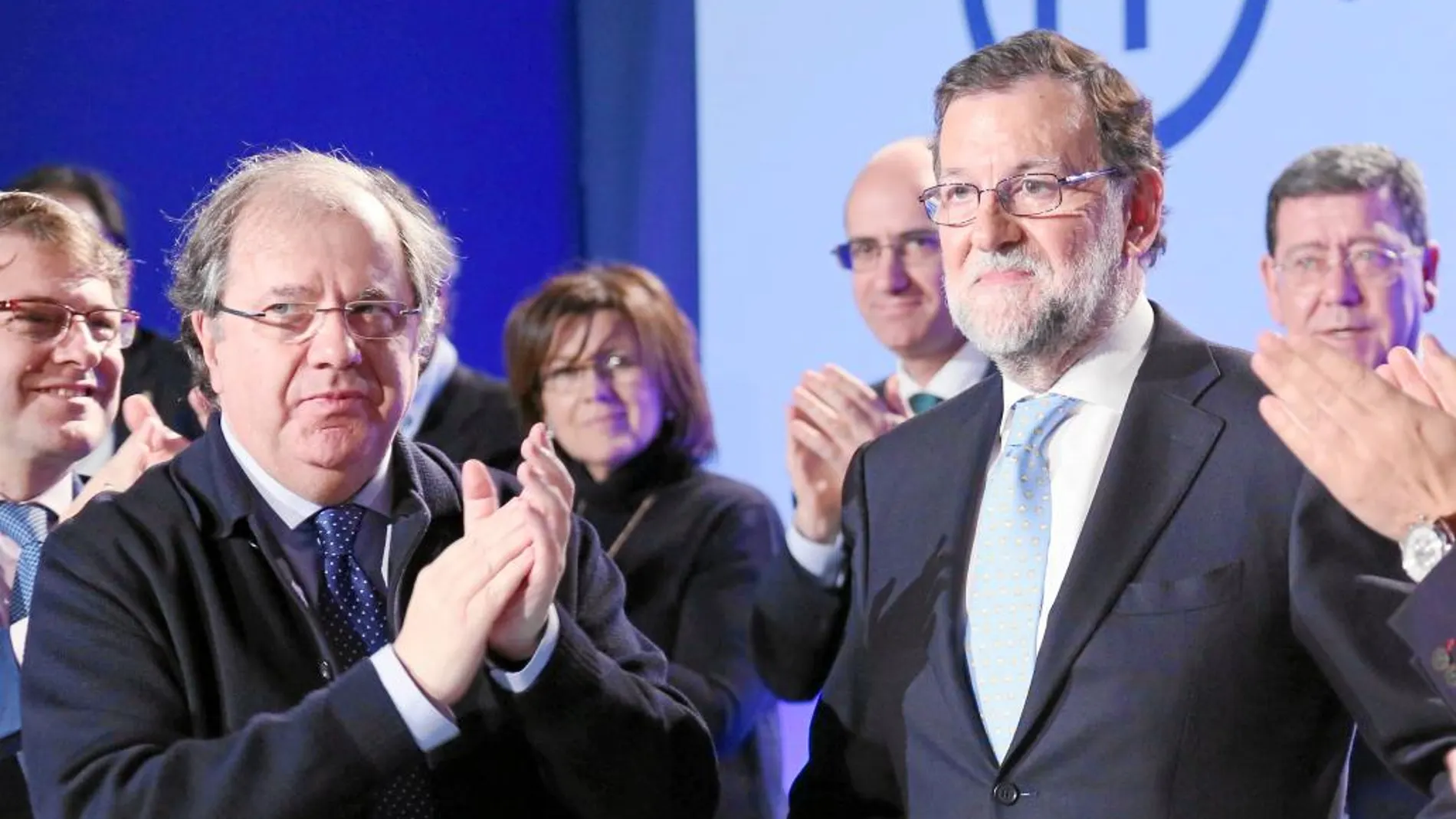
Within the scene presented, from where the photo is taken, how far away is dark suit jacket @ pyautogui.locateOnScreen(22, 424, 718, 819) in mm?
1846

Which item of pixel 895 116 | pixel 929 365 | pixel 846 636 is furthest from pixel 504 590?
pixel 895 116

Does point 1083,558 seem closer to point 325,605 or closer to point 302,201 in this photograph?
point 325,605

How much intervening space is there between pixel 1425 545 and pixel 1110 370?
0.49 meters

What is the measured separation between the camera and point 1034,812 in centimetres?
196

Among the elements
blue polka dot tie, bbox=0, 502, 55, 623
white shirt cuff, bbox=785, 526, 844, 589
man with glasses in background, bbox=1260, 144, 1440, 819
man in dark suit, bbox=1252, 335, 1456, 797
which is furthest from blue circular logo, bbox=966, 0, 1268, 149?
blue polka dot tie, bbox=0, 502, 55, 623

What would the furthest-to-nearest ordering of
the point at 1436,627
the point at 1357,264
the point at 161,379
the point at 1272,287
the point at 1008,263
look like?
the point at 161,379 < the point at 1272,287 < the point at 1357,264 < the point at 1008,263 < the point at 1436,627

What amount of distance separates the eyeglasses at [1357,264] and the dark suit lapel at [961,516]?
0.89 meters

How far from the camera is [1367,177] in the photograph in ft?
9.75

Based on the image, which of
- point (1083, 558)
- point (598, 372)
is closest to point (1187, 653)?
point (1083, 558)

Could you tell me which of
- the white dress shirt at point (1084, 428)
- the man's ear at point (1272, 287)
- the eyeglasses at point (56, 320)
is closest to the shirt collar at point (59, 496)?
the eyeglasses at point (56, 320)

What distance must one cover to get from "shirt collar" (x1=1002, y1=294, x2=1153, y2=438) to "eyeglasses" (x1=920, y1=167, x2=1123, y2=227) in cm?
16

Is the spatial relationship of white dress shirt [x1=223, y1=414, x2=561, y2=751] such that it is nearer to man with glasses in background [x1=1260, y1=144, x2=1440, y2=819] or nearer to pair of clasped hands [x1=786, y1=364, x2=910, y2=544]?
pair of clasped hands [x1=786, y1=364, x2=910, y2=544]

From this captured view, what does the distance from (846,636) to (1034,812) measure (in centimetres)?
37

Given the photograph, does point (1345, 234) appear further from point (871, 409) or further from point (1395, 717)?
point (1395, 717)
